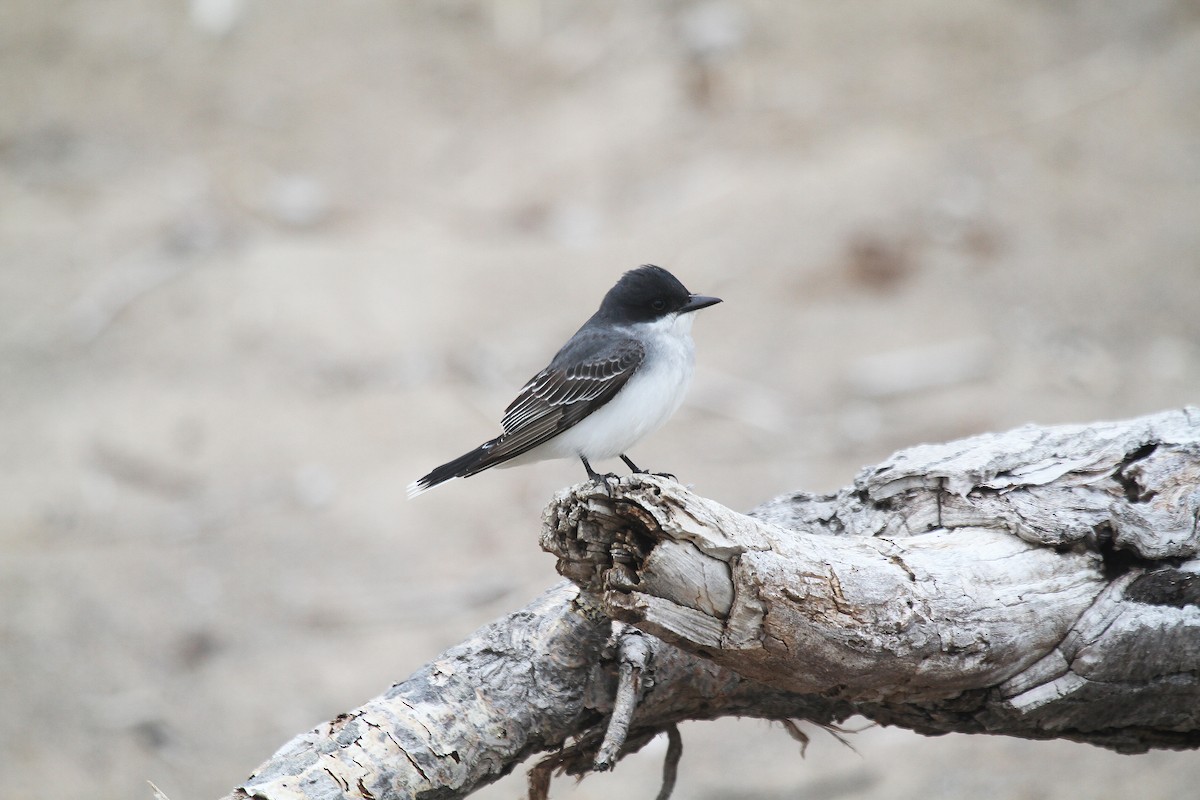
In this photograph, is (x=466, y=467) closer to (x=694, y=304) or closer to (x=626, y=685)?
(x=694, y=304)

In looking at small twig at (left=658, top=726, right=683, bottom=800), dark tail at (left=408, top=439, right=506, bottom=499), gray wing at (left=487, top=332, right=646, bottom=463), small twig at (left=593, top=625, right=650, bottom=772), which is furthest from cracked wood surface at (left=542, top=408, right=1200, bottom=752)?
dark tail at (left=408, top=439, right=506, bottom=499)

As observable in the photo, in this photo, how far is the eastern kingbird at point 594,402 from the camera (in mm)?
5500

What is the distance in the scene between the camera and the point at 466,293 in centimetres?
1175

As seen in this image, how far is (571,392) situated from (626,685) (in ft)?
6.00

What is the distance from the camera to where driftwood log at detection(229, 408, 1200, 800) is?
3832 millimetres

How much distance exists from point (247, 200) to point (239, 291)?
6.68ft

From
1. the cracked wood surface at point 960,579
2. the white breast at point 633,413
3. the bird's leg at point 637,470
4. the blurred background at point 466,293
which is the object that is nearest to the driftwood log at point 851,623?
the cracked wood surface at point 960,579

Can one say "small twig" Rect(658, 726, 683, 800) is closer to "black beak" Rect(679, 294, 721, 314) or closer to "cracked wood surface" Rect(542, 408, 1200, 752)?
"cracked wood surface" Rect(542, 408, 1200, 752)

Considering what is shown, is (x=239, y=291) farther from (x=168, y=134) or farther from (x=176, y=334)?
(x=168, y=134)

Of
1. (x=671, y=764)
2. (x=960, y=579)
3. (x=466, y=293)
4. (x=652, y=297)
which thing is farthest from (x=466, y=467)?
(x=466, y=293)

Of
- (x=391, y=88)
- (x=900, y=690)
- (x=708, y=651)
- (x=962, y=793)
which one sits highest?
(x=391, y=88)

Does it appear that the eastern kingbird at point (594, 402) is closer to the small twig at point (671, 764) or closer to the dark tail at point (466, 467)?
the dark tail at point (466, 467)

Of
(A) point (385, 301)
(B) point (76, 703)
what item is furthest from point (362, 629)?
(A) point (385, 301)

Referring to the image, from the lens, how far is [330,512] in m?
9.46
